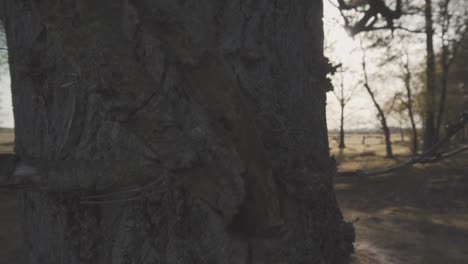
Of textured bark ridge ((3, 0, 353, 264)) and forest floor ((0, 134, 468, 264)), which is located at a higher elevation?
textured bark ridge ((3, 0, 353, 264))

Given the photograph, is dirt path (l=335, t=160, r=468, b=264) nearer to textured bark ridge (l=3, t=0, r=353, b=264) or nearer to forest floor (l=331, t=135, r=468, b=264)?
forest floor (l=331, t=135, r=468, b=264)

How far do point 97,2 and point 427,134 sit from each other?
1929 centimetres

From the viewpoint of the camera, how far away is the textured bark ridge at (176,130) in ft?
3.34

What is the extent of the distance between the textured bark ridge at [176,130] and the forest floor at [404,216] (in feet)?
5.02

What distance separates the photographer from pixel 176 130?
1.04m

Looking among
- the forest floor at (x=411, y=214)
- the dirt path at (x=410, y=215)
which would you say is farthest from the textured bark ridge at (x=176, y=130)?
the forest floor at (x=411, y=214)

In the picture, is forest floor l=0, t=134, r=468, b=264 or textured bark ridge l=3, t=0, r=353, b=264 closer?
textured bark ridge l=3, t=0, r=353, b=264

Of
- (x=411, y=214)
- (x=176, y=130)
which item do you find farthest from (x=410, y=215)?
(x=176, y=130)

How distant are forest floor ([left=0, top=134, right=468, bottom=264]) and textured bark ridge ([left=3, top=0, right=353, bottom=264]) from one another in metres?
1.53

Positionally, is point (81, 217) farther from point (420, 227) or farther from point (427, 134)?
point (427, 134)

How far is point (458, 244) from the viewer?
239 inches

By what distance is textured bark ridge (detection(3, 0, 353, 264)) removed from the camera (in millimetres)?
1020

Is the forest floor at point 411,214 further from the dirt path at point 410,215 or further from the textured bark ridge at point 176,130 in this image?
the textured bark ridge at point 176,130

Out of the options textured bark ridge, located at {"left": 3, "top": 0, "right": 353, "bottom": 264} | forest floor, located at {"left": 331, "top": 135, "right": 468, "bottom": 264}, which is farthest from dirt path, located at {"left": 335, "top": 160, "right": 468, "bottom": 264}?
textured bark ridge, located at {"left": 3, "top": 0, "right": 353, "bottom": 264}
